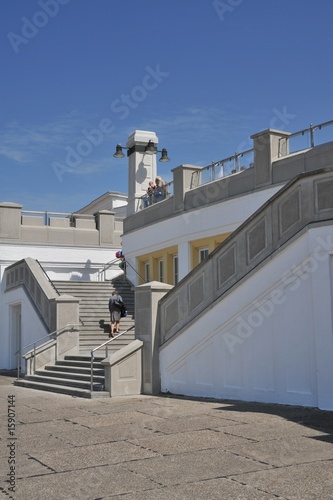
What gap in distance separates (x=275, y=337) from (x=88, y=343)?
9.91 m

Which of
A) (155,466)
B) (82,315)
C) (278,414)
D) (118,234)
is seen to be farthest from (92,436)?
(118,234)

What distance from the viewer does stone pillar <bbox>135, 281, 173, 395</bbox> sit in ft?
51.3

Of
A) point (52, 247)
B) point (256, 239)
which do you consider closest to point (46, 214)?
point (52, 247)

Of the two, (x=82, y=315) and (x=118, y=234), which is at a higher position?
(x=118, y=234)

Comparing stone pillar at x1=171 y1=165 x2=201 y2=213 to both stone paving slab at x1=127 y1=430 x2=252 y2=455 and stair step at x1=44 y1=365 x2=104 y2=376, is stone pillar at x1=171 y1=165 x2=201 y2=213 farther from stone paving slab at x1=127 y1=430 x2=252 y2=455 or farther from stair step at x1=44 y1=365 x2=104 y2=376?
stone paving slab at x1=127 y1=430 x2=252 y2=455

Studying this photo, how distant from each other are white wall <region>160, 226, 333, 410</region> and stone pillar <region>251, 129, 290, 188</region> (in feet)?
19.5

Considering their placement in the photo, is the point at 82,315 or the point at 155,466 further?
the point at 82,315

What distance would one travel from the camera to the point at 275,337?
12750 millimetres

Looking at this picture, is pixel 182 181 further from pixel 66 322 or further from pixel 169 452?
pixel 169 452

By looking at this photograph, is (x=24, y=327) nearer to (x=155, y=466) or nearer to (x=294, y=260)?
(x=294, y=260)

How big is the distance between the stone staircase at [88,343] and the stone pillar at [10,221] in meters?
5.64

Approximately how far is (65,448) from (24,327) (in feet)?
55.3

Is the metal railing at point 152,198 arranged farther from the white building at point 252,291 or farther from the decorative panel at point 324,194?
the decorative panel at point 324,194

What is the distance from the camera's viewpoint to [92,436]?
9.91 meters
